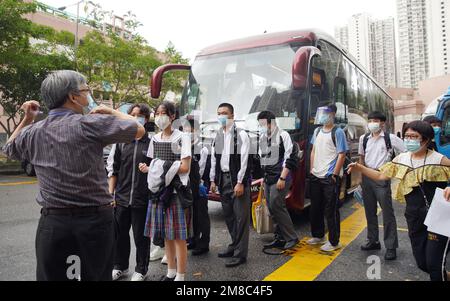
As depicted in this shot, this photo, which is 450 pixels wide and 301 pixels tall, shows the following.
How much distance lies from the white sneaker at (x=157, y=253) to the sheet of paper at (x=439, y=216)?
282cm

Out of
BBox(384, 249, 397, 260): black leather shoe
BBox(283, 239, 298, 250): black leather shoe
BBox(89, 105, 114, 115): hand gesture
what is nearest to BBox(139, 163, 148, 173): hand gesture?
BBox(89, 105, 114, 115): hand gesture

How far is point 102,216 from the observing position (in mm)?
2041

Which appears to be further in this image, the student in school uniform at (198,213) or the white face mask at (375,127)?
the white face mask at (375,127)

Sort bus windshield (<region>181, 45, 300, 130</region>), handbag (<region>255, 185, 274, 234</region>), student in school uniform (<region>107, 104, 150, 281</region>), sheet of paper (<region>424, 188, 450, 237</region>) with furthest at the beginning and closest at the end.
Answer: bus windshield (<region>181, 45, 300, 130</region>) → handbag (<region>255, 185, 274, 234</region>) → student in school uniform (<region>107, 104, 150, 281</region>) → sheet of paper (<region>424, 188, 450, 237</region>)

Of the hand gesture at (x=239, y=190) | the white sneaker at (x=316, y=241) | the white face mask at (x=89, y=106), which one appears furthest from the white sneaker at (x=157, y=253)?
the white face mask at (x=89, y=106)

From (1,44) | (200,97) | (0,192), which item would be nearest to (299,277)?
(200,97)

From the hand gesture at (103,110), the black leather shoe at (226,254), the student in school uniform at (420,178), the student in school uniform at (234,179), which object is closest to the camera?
the hand gesture at (103,110)

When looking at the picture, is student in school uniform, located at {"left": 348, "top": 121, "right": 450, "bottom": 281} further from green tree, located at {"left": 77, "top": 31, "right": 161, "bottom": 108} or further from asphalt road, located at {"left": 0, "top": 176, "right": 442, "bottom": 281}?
green tree, located at {"left": 77, "top": 31, "right": 161, "bottom": 108}

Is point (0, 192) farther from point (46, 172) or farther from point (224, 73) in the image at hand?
point (46, 172)

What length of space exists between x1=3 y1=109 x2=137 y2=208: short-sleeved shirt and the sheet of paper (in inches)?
92.7

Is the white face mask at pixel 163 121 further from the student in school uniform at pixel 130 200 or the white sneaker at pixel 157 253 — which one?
the white sneaker at pixel 157 253

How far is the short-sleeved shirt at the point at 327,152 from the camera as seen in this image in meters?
4.29

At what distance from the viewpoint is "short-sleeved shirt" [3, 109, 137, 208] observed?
1947 mm
